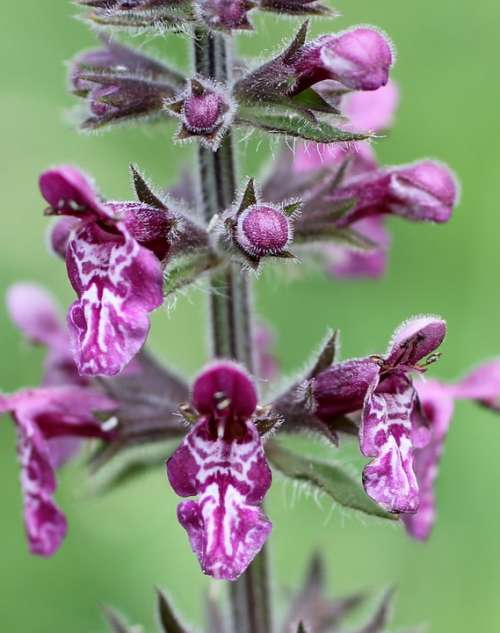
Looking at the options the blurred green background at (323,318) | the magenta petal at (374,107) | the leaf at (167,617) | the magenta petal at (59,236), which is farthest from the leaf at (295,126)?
the blurred green background at (323,318)

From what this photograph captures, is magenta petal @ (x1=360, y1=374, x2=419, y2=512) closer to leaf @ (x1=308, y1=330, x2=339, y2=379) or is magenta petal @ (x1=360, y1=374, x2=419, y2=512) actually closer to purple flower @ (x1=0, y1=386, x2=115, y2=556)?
leaf @ (x1=308, y1=330, x2=339, y2=379)

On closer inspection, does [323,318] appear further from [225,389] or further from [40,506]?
[225,389]

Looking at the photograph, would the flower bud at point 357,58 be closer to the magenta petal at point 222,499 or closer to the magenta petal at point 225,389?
the magenta petal at point 225,389

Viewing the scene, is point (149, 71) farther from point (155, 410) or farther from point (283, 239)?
point (155, 410)

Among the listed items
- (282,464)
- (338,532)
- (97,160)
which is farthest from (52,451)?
(97,160)

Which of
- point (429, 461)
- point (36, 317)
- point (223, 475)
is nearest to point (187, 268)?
point (223, 475)
